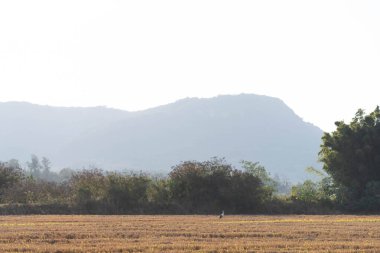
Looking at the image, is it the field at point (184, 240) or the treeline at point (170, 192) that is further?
the treeline at point (170, 192)

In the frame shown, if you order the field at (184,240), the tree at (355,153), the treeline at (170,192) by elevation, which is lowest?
the field at (184,240)

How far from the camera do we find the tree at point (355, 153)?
4441 cm

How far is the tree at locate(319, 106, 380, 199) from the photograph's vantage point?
44406 millimetres

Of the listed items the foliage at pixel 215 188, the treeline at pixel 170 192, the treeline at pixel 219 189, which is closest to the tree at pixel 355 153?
the treeline at pixel 219 189

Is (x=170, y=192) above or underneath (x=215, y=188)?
underneath

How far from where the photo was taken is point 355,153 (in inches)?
1759

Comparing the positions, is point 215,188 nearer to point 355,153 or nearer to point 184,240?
point 355,153

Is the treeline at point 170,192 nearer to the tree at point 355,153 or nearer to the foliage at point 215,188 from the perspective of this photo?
the foliage at point 215,188

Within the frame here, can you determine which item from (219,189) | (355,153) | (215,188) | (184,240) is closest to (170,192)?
(215,188)

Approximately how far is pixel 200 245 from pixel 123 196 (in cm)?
2457

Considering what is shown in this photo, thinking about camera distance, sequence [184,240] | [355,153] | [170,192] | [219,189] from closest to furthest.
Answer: [184,240] < [219,189] < [170,192] < [355,153]

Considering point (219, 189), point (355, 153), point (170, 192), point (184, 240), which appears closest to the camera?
point (184, 240)

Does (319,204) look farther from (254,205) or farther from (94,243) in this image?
(94,243)

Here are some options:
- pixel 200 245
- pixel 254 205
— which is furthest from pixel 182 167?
pixel 200 245
